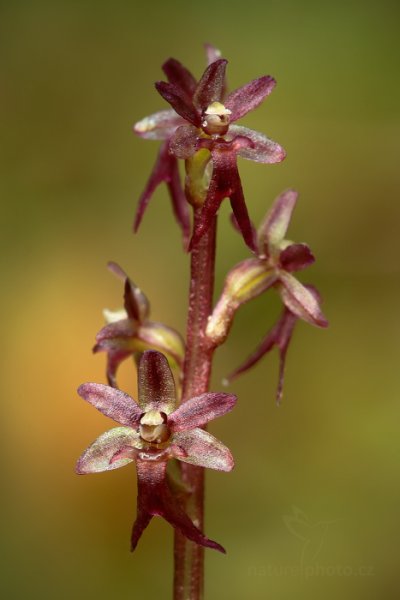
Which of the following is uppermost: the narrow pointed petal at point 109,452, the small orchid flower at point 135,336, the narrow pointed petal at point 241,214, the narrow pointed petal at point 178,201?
the narrow pointed petal at point 178,201

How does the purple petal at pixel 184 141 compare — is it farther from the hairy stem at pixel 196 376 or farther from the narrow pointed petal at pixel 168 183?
the narrow pointed petal at pixel 168 183

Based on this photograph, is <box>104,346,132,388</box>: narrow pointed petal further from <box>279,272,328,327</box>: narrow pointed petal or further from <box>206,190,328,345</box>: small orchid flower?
<box>279,272,328,327</box>: narrow pointed petal

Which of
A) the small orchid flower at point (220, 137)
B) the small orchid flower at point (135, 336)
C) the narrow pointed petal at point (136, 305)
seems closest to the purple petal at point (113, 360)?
the small orchid flower at point (135, 336)

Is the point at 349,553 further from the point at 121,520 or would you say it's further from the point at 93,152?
the point at 93,152

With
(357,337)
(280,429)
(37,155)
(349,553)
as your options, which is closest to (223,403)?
(349,553)

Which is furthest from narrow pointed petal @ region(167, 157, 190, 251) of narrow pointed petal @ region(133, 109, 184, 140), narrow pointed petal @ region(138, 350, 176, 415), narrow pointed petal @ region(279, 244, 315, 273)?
narrow pointed petal @ region(138, 350, 176, 415)

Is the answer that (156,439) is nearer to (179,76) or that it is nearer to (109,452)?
(109,452)
